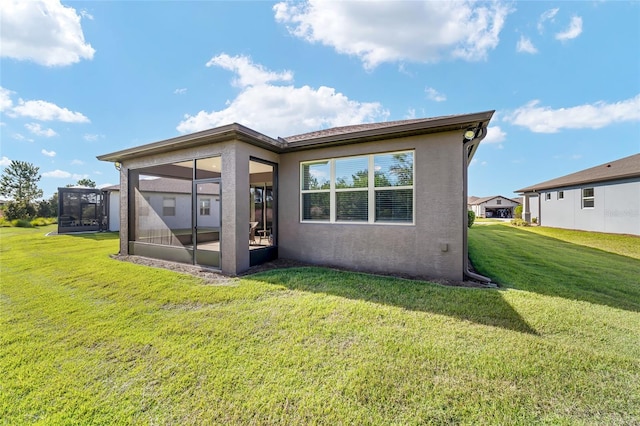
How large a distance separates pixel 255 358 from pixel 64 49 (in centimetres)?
1515

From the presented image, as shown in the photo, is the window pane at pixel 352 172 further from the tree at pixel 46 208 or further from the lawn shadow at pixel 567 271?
the tree at pixel 46 208

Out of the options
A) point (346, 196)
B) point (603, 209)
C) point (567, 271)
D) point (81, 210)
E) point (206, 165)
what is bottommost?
point (567, 271)

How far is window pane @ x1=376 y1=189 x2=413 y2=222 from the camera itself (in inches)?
226

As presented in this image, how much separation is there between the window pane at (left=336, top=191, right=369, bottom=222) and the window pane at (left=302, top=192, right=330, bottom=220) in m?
0.35

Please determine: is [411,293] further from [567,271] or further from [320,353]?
[567,271]

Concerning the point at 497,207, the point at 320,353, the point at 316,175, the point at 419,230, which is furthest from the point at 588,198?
the point at 497,207

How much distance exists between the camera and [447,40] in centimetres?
835

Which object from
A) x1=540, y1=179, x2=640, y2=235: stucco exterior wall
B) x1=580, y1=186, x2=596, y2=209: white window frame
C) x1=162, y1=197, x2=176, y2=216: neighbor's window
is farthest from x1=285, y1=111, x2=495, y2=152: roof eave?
x1=580, y1=186, x2=596, y2=209: white window frame

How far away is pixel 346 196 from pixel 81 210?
64.0 ft

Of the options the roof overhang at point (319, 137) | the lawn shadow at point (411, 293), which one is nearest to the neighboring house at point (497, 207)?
the roof overhang at point (319, 137)

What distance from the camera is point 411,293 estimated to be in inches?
178

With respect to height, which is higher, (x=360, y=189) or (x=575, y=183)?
(x=575, y=183)

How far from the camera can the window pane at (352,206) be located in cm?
624

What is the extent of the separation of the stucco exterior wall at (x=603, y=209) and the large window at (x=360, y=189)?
13.7m
